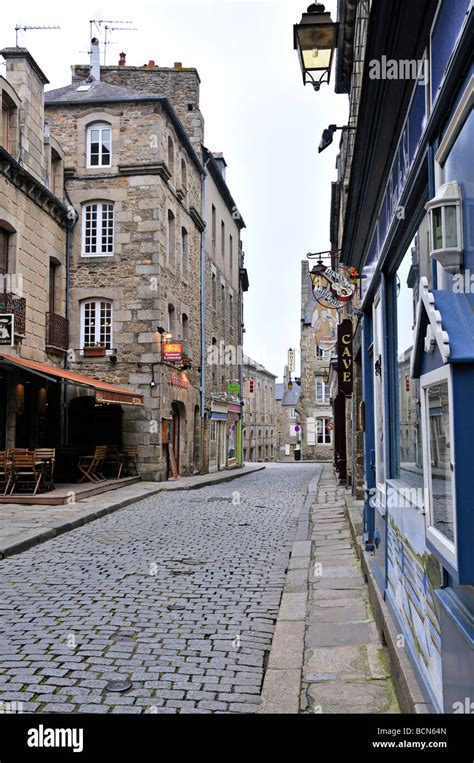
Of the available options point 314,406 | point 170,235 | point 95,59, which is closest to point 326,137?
point 170,235

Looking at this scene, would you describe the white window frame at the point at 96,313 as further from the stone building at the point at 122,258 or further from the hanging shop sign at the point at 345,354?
the hanging shop sign at the point at 345,354

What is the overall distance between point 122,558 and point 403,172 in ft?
18.5

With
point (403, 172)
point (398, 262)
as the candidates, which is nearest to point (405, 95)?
point (403, 172)

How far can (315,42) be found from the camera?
20.6ft

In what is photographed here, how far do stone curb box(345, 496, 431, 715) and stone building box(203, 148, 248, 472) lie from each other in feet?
69.9

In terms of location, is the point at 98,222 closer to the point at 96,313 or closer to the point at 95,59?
the point at 96,313

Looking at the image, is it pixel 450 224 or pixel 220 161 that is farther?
pixel 220 161

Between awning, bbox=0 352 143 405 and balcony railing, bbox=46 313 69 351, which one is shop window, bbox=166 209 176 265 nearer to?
balcony railing, bbox=46 313 69 351

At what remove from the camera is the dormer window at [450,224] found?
2.41m

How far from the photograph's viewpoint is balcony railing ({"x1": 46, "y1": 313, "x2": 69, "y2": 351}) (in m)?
17.9

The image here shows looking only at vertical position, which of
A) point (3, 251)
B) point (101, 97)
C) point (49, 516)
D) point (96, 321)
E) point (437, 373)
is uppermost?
point (101, 97)

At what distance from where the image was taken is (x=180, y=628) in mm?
5273

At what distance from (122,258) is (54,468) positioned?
6.49 meters
